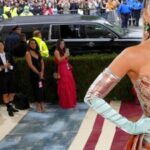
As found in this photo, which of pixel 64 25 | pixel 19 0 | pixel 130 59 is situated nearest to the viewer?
pixel 130 59

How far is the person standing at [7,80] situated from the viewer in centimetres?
1024

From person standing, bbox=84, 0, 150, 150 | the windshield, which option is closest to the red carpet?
the windshield

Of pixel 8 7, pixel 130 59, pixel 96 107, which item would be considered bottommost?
pixel 8 7

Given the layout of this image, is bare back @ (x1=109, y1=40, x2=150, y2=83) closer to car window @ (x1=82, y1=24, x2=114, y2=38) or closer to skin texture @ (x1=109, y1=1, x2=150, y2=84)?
skin texture @ (x1=109, y1=1, x2=150, y2=84)

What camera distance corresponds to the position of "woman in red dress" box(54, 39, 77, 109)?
1067 cm

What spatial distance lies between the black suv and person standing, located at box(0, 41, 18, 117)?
12.4 ft

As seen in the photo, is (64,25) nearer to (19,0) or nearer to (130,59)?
(130,59)

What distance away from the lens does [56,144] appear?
841 centimetres

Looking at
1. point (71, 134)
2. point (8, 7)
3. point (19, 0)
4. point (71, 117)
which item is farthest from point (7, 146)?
point (19, 0)

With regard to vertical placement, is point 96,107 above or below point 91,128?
above

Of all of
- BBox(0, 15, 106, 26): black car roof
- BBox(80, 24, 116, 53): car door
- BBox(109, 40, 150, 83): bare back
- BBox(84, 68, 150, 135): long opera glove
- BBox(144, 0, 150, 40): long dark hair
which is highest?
BBox(144, 0, 150, 40): long dark hair

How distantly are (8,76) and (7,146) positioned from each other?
2297mm

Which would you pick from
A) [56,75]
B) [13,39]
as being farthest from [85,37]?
[56,75]

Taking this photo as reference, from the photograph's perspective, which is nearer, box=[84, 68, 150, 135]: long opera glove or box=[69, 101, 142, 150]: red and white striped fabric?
box=[84, 68, 150, 135]: long opera glove
